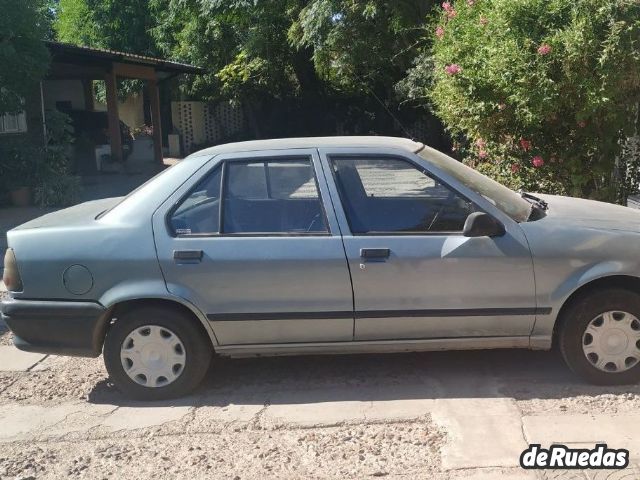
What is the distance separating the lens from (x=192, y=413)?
15.2 ft

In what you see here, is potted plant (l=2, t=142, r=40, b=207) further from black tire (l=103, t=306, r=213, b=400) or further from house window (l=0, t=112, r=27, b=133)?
black tire (l=103, t=306, r=213, b=400)

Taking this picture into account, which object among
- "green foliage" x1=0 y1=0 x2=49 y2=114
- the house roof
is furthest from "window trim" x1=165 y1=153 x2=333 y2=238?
the house roof

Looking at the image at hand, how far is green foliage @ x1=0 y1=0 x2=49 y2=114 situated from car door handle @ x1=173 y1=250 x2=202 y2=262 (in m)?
9.21

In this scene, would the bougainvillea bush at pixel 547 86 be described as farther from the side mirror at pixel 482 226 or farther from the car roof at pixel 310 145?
the side mirror at pixel 482 226

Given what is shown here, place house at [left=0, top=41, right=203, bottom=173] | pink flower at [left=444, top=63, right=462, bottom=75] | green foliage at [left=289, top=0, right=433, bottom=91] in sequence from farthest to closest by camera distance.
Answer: house at [left=0, top=41, right=203, bottom=173] → green foliage at [left=289, top=0, right=433, bottom=91] → pink flower at [left=444, top=63, right=462, bottom=75]

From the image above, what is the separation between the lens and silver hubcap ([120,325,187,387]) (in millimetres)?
4727

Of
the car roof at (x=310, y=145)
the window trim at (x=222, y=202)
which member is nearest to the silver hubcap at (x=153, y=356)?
the window trim at (x=222, y=202)

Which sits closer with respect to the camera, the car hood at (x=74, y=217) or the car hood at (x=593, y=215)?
the car hood at (x=593, y=215)

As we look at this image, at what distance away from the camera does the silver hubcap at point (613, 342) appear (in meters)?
4.60

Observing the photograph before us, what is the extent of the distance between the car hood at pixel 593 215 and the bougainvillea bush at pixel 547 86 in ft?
5.75

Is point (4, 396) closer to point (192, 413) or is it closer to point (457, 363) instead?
point (192, 413)

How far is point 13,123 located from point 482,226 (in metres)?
13.9

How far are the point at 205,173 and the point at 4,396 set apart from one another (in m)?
2.11

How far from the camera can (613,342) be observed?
4.63m
